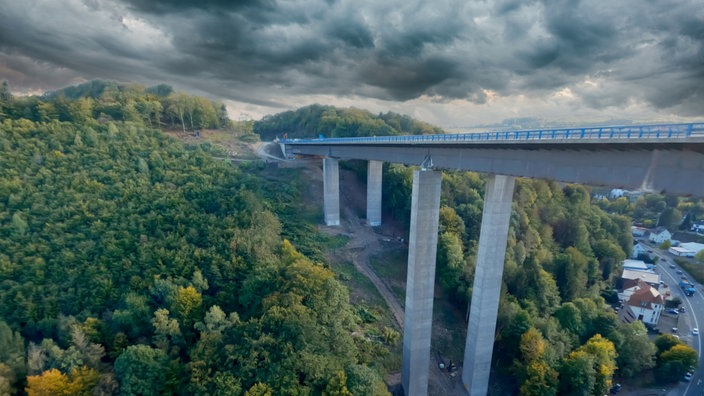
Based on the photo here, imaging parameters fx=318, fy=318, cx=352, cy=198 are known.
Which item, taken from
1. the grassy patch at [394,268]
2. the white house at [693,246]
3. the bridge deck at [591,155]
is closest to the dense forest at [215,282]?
the grassy patch at [394,268]

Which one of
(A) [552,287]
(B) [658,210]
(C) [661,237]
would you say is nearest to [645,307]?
(A) [552,287]

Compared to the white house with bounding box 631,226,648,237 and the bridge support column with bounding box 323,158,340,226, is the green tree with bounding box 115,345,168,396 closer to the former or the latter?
the bridge support column with bounding box 323,158,340,226

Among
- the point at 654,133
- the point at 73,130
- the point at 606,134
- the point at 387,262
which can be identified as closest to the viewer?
the point at 654,133

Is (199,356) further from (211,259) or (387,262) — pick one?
(387,262)

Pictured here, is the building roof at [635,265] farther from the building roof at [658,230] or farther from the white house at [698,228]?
the white house at [698,228]

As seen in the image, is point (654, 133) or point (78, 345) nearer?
point (654, 133)

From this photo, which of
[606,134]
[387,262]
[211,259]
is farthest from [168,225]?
[606,134]

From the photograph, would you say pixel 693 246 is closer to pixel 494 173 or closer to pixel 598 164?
pixel 494 173
